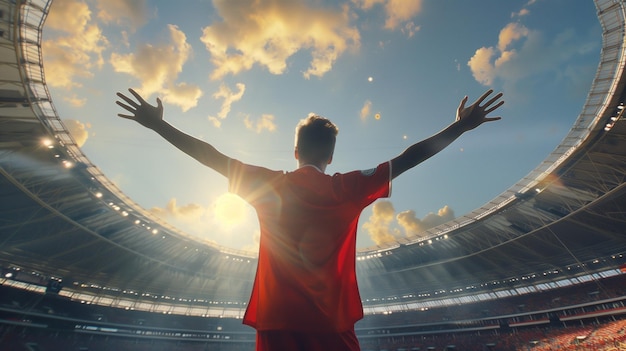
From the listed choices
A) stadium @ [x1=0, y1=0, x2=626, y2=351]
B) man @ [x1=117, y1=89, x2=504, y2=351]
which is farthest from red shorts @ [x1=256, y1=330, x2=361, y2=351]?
stadium @ [x1=0, y1=0, x2=626, y2=351]

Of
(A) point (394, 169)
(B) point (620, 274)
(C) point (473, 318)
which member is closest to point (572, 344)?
(B) point (620, 274)

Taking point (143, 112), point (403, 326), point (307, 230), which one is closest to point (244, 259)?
point (403, 326)

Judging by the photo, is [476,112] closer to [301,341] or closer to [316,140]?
[316,140]

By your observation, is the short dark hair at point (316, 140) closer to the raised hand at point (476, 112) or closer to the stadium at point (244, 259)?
the raised hand at point (476, 112)

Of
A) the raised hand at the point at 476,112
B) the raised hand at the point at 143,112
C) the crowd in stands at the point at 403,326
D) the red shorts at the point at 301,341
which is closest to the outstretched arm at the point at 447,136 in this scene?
the raised hand at the point at 476,112

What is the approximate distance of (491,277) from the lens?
114ft

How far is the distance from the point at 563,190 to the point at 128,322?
48.7 m

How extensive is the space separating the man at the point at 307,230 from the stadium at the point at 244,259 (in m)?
18.6

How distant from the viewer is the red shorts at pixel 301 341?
145 centimetres

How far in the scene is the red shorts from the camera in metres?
1.45

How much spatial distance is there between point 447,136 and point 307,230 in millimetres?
1423

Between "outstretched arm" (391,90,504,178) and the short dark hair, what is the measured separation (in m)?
0.52

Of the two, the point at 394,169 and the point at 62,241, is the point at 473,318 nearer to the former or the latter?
the point at 394,169

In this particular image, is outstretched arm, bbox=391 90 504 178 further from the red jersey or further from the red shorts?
the red shorts
